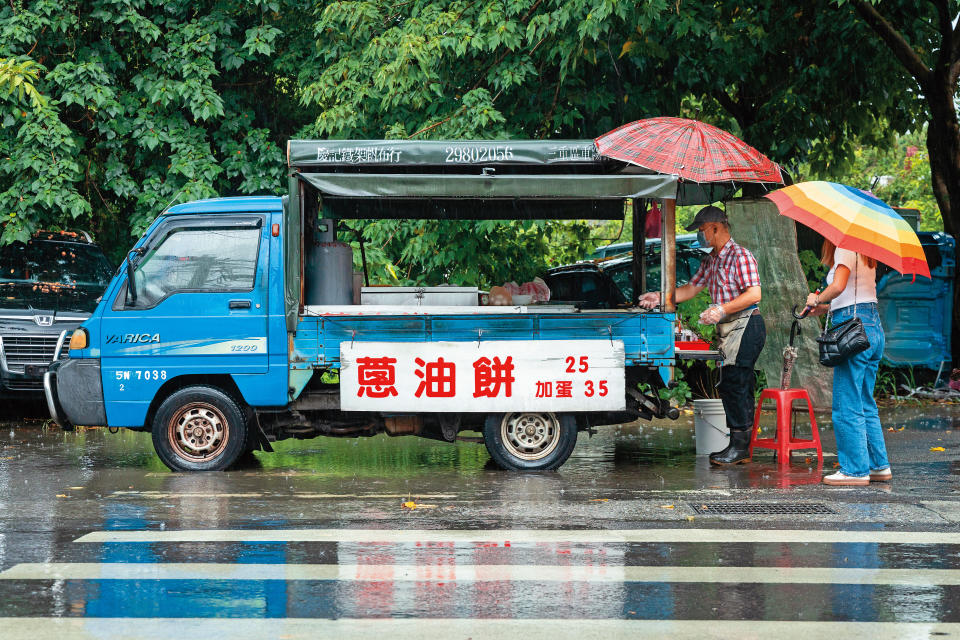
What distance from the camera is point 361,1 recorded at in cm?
1327

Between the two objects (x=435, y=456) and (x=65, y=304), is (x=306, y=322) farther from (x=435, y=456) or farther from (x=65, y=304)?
(x=65, y=304)

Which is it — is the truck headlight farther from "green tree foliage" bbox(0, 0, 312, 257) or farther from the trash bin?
the trash bin

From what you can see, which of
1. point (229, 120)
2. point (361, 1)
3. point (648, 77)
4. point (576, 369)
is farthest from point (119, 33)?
point (576, 369)

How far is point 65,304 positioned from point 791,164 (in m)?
10.6

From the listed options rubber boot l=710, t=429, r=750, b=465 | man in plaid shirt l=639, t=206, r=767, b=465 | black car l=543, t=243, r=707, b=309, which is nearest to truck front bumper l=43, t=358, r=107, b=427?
man in plaid shirt l=639, t=206, r=767, b=465

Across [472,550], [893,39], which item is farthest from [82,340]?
[893,39]

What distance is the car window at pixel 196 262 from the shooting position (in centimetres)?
899

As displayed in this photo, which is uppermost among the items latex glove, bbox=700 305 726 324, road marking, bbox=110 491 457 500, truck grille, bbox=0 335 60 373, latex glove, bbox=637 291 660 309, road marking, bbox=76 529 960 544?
latex glove, bbox=637 291 660 309

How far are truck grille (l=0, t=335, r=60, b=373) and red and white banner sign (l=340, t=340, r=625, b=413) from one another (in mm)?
5416

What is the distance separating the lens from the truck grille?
12.6 meters

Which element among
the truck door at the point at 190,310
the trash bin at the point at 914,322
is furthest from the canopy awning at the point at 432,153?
the trash bin at the point at 914,322

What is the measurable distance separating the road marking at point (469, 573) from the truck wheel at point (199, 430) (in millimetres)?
3038

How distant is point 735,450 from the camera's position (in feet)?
31.6

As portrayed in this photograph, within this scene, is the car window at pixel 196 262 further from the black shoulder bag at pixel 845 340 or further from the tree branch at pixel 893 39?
the tree branch at pixel 893 39
